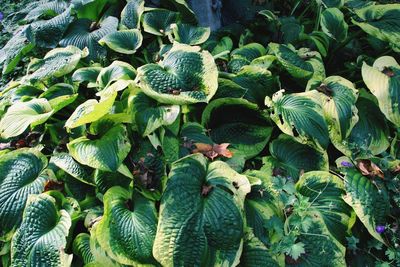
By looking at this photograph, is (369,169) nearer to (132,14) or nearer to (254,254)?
(254,254)

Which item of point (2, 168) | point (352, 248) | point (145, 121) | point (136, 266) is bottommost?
point (352, 248)

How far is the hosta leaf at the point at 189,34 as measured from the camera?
237 cm

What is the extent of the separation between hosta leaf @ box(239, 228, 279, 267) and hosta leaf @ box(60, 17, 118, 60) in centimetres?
141

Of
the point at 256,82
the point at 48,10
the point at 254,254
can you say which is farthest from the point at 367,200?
the point at 48,10

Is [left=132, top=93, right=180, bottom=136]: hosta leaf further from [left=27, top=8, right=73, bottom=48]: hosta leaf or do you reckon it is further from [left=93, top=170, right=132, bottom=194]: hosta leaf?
[left=27, top=8, right=73, bottom=48]: hosta leaf

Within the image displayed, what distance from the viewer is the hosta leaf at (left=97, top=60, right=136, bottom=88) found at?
6.56 ft

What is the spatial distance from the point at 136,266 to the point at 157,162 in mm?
→ 426

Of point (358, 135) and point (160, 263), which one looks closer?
point (160, 263)

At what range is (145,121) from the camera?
1726 millimetres

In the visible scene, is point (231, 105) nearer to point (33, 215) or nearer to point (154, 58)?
point (154, 58)

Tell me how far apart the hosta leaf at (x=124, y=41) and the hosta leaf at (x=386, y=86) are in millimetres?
1162

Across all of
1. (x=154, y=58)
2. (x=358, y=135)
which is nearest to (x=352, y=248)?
(x=358, y=135)

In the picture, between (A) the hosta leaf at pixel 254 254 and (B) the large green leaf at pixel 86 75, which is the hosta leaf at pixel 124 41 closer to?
(B) the large green leaf at pixel 86 75

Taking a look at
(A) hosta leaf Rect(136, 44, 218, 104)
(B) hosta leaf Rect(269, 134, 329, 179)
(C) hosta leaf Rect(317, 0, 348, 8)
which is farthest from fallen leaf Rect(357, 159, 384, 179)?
(C) hosta leaf Rect(317, 0, 348, 8)
